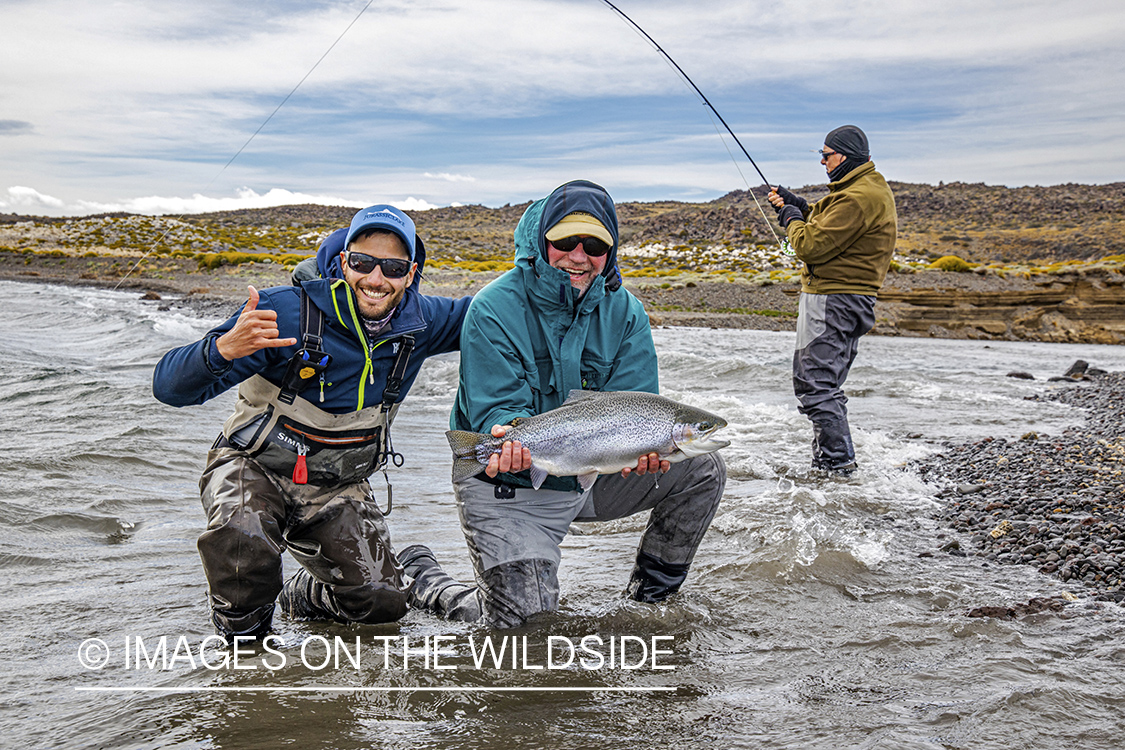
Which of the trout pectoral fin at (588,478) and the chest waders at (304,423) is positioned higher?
the chest waders at (304,423)

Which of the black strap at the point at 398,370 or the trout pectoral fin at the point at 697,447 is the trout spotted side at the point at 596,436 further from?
the black strap at the point at 398,370

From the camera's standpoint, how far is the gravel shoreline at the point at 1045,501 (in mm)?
4562

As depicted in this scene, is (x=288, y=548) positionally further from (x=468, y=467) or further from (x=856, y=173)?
(x=856, y=173)

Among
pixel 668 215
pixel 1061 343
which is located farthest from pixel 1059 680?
pixel 668 215

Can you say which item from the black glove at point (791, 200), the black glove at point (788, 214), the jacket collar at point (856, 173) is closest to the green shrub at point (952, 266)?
the black glove at point (791, 200)

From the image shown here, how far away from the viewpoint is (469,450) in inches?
147

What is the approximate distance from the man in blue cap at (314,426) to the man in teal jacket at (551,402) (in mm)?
401

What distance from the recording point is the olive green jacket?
21.9 ft

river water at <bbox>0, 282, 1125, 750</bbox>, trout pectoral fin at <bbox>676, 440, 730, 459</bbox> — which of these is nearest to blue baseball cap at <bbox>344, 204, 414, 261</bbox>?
trout pectoral fin at <bbox>676, 440, 730, 459</bbox>

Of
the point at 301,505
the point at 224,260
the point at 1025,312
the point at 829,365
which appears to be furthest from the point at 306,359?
the point at 224,260

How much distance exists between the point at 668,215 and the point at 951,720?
102 meters

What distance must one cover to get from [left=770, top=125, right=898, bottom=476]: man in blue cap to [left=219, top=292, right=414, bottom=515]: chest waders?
155 inches

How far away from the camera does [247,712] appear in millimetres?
3025
